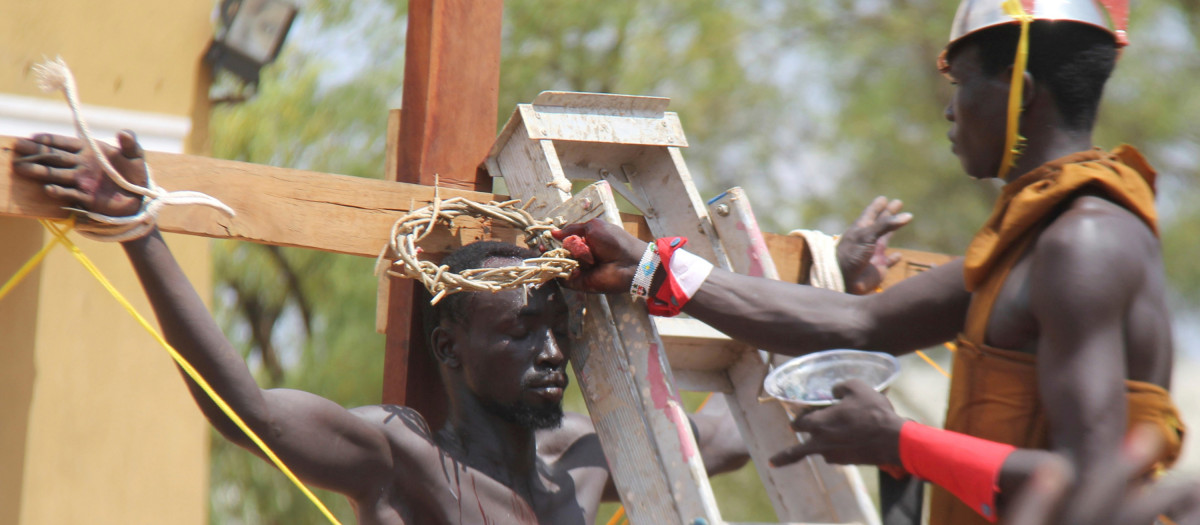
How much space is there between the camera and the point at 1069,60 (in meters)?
2.48

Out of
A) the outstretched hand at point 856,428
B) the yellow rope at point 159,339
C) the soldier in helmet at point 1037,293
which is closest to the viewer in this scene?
the soldier in helmet at point 1037,293

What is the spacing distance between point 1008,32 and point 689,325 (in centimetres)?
120

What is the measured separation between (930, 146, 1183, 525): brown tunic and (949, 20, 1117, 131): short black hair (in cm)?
13

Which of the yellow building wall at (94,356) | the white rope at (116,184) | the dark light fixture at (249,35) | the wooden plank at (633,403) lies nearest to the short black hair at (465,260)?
the wooden plank at (633,403)

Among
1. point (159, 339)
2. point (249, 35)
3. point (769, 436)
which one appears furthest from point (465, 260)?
point (249, 35)

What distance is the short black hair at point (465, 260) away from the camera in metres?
3.12

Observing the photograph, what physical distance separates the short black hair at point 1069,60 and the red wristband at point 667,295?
918 millimetres

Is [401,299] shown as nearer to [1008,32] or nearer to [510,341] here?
[510,341]

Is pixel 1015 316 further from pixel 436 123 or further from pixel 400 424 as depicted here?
pixel 436 123

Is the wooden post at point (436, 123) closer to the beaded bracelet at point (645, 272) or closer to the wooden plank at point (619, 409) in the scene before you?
the wooden plank at point (619, 409)

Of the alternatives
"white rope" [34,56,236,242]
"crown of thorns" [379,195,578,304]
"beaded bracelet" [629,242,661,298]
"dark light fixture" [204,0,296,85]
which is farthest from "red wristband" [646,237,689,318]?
"dark light fixture" [204,0,296,85]

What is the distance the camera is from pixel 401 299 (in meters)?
3.43

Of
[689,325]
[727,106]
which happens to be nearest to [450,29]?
[689,325]

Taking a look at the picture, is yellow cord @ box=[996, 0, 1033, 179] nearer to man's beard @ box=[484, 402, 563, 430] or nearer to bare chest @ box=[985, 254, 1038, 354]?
bare chest @ box=[985, 254, 1038, 354]
